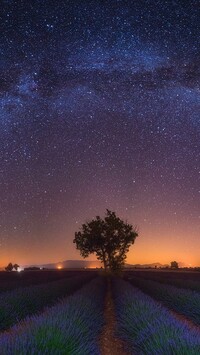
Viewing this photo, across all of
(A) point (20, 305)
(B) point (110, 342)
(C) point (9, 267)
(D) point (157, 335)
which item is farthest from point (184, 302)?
(C) point (9, 267)

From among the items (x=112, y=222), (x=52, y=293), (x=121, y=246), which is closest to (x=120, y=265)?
(x=121, y=246)

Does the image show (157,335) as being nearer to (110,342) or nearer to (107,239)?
(110,342)

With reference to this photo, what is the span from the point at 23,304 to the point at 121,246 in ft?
116

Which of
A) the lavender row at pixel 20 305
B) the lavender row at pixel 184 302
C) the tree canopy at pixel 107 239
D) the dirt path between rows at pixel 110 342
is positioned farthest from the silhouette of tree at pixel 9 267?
the dirt path between rows at pixel 110 342

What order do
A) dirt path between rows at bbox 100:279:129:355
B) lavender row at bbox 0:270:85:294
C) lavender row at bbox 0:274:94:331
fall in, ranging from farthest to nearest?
lavender row at bbox 0:270:85:294 < lavender row at bbox 0:274:94:331 < dirt path between rows at bbox 100:279:129:355

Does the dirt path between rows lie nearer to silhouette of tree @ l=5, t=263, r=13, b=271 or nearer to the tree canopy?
the tree canopy

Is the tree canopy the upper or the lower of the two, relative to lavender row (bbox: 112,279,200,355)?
upper

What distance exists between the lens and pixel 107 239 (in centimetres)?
4556

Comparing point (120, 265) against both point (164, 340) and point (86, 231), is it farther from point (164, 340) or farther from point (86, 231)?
point (164, 340)

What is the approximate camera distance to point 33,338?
434cm

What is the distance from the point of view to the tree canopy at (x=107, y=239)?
45.0m

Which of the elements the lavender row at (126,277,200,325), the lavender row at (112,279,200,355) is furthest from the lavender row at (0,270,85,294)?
the lavender row at (112,279,200,355)

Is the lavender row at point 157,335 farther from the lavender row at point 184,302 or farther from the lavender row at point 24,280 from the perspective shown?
the lavender row at point 24,280

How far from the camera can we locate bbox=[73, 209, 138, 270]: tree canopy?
1772 inches
